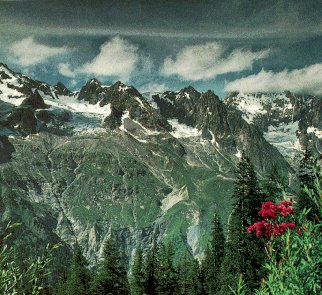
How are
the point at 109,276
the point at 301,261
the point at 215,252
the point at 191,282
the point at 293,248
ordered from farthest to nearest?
the point at 191,282
the point at 215,252
the point at 109,276
the point at 293,248
the point at 301,261

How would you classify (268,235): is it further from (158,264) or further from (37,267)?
(158,264)

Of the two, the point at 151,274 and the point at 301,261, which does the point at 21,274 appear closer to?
the point at 301,261

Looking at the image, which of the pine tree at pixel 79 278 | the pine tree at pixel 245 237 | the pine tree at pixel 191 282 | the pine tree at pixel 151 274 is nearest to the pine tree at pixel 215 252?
the pine tree at pixel 191 282

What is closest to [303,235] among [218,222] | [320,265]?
[320,265]

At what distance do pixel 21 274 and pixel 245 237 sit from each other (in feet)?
102

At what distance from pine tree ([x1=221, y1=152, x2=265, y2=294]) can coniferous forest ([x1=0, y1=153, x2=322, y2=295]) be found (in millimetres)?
72

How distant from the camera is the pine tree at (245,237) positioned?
121 ft

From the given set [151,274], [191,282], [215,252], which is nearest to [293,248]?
[151,274]

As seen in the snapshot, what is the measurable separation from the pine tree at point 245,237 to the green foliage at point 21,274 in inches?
1173

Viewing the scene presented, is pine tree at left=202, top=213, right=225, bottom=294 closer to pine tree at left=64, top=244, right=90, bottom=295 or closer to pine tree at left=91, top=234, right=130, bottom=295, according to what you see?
pine tree at left=64, top=244, right=90, bottom=295

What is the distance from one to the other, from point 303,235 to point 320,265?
26.7 inches

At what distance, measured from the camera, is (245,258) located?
3756cm

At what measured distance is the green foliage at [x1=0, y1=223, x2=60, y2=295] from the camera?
321 inches

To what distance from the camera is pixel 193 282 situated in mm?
73375
